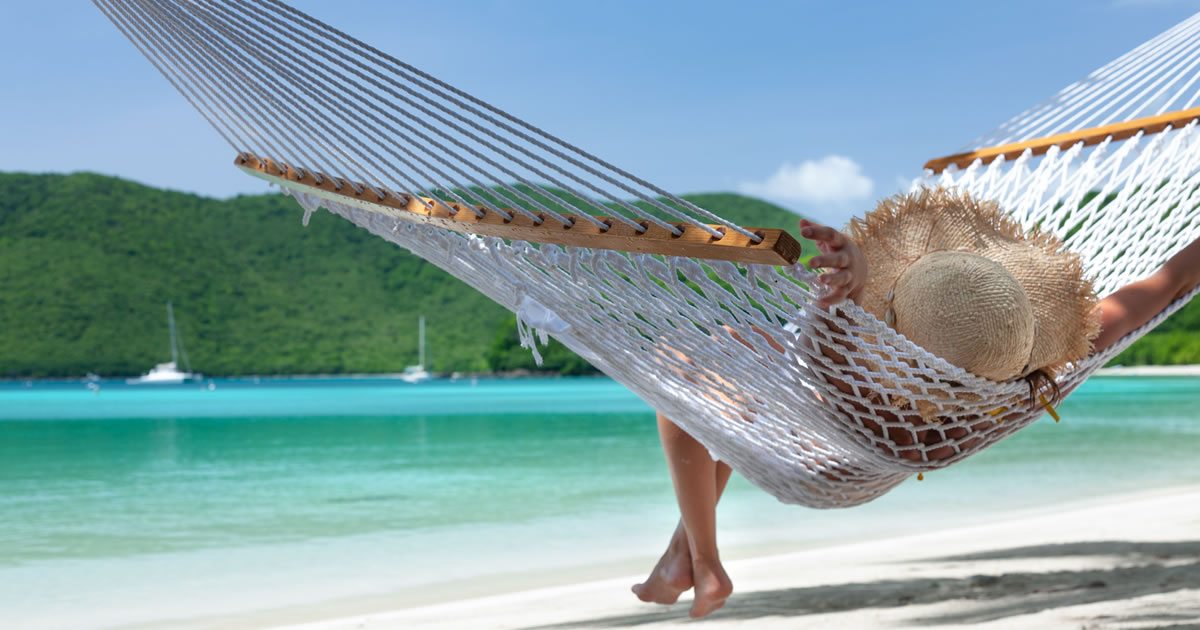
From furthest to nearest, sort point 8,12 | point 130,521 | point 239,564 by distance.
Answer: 1. point 8,12
2. point 130,521
3. point 239,564

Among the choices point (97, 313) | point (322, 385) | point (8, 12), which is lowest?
point (322, 385)

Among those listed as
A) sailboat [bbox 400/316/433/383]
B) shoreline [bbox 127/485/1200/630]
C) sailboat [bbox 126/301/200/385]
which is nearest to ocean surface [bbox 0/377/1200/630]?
shoreline [bbox 127/485/1200/630]

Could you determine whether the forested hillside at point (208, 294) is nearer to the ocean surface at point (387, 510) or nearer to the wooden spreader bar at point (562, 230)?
the ocean surface at point (387, 510)

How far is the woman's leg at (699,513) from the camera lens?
1.46m

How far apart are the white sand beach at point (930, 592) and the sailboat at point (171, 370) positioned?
30375 millimetres

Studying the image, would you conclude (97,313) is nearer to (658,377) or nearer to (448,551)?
(448,551)

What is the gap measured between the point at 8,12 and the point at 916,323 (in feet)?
120

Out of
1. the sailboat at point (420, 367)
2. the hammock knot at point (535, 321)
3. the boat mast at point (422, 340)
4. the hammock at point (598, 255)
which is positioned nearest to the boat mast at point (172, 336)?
the sailboat at point (420, 367)

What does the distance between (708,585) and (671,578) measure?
0.07 m

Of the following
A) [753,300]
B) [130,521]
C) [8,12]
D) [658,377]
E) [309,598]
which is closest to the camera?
[753,300]

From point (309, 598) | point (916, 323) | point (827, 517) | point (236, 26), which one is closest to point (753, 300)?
point (916, 323)

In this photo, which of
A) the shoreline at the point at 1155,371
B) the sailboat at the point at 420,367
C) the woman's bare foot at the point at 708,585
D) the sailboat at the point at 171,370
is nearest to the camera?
the woman's bare foot at the point at 708,585

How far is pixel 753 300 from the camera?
1.13 meters

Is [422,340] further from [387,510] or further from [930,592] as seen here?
[930,592]
